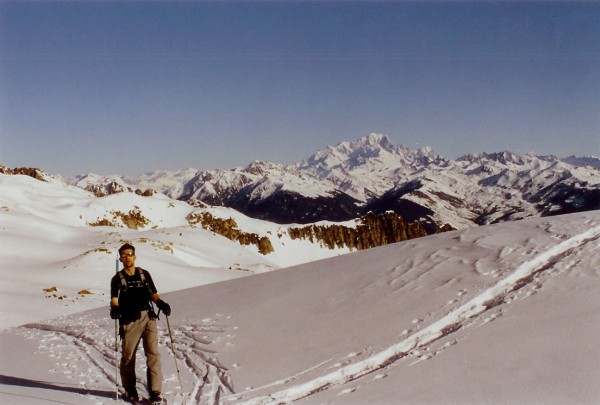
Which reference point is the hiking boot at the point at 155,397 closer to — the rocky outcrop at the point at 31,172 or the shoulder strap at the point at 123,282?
the shoulder strap at the point at 123,282

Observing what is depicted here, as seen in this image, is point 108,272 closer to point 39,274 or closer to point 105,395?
point 39,274

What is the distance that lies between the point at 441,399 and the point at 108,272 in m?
35.6

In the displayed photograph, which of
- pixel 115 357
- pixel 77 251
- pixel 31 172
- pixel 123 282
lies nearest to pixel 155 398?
pixel 123 282

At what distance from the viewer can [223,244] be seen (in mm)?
74125

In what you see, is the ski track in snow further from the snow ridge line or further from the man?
the snow ridge line

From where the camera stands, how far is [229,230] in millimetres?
119188

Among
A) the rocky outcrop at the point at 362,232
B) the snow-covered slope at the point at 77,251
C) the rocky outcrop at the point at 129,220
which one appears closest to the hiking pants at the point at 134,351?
the snow-covered slope at the point at 77,251

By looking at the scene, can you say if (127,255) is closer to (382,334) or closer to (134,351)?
(134,351)

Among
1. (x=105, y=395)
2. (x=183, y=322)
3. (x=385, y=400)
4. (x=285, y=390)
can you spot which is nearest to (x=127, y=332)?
(x=105, y=395)

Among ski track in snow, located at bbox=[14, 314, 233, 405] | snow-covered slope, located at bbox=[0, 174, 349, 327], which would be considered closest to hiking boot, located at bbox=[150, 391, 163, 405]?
ski track in snow, located at bbox=[14, 314, 233, 405]

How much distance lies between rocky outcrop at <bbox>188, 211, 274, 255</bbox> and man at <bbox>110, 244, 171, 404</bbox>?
108 meters

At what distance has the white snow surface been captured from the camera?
25.8 ft

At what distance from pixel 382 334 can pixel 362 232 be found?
15331 centimetres

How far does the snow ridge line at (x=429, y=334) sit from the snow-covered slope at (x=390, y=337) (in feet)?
0.10
